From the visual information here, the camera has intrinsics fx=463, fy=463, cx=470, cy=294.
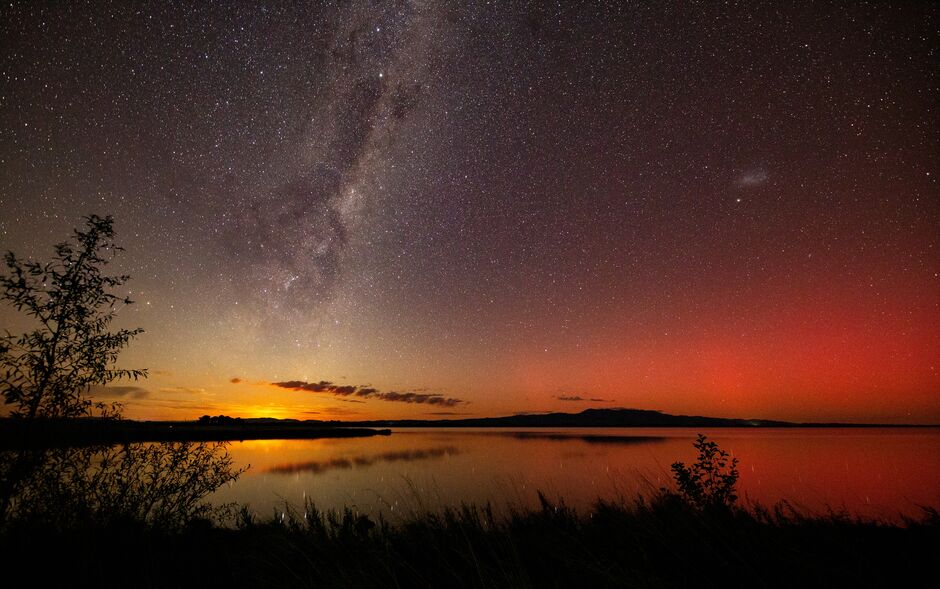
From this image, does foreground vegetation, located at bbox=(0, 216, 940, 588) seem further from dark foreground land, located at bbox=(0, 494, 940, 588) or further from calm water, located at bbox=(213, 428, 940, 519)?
calm water, located at bbox=(213, 428, 940, 519)

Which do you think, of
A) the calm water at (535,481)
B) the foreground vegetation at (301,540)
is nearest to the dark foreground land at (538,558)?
the foreground vegetation at (301,540)

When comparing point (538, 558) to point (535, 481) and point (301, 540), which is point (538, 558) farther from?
point (535, 481)

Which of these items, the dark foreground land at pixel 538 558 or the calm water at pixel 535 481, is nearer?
the dark foreground land at pixel 538 558

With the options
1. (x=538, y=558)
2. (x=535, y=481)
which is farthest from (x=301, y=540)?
(x=535, y=481)

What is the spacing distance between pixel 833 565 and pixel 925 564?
3.34 ft

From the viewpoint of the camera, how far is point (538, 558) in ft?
18.5

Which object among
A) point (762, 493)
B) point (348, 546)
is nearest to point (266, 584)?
point (348, 546)

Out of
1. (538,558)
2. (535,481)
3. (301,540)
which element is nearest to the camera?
(538,558)

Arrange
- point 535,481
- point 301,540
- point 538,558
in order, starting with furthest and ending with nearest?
point 535,481 < point 301,540 < point 538,558

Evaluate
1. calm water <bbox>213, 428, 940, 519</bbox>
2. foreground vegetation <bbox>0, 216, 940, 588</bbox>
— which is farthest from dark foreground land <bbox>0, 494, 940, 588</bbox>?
calm water <bbox>213, 428, 940, 519</bbox>

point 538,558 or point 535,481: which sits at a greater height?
point 538,558

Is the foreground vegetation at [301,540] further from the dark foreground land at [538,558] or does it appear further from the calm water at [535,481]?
the calm water at [535,481]

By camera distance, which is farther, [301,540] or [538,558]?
[301,540]

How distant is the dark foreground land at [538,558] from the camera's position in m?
4.07
